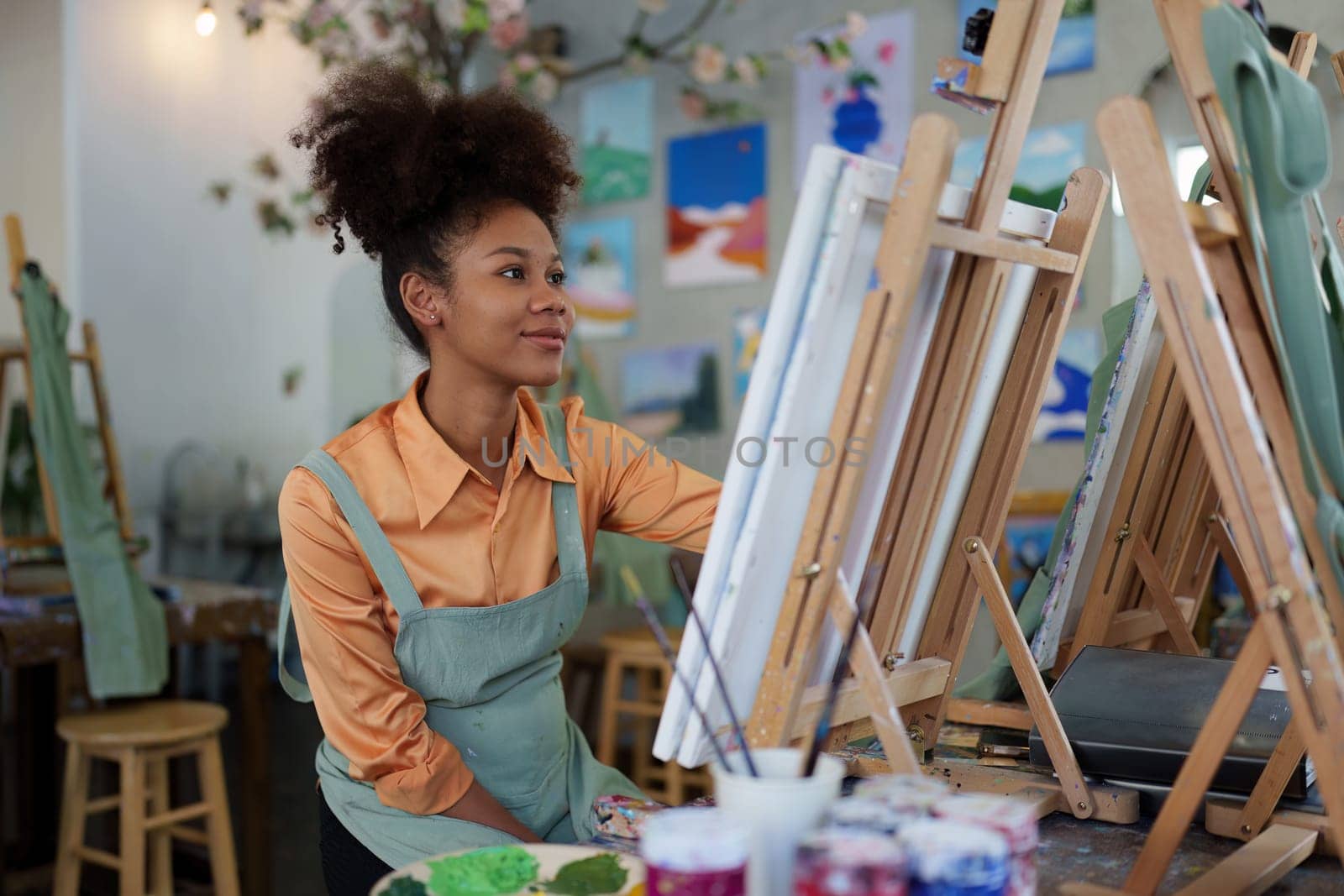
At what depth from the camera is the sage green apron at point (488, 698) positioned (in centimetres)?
137

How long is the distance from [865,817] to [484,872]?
1.05 ft

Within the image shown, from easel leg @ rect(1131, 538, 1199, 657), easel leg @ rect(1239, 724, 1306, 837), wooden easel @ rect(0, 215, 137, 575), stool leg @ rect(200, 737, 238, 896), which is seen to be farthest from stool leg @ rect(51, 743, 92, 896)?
easel leg @ rect(1239, 724, 1306, 837)

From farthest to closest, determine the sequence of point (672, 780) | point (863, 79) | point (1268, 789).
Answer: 1. point (863, 79)
2. point (672, 780)
3. point (1268, 789)

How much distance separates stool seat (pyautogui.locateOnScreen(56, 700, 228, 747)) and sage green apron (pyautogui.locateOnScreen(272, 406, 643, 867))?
114cm

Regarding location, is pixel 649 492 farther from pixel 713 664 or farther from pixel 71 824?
pixel 71 824

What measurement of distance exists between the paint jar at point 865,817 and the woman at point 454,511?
690 mm

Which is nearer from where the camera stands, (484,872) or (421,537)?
(484,872)

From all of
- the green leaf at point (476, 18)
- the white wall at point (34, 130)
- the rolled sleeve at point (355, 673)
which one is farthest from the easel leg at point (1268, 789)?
the white wall at point (34, 130)

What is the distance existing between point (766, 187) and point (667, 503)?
2517 mm

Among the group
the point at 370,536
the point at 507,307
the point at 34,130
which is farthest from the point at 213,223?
the point at 370,536

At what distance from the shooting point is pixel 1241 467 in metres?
0.87

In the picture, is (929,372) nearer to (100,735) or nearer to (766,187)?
(100,735)

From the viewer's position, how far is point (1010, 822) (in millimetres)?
715

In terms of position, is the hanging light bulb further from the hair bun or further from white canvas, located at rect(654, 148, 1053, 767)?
white canvas, located at rect(654, 148, 1053, 767)
